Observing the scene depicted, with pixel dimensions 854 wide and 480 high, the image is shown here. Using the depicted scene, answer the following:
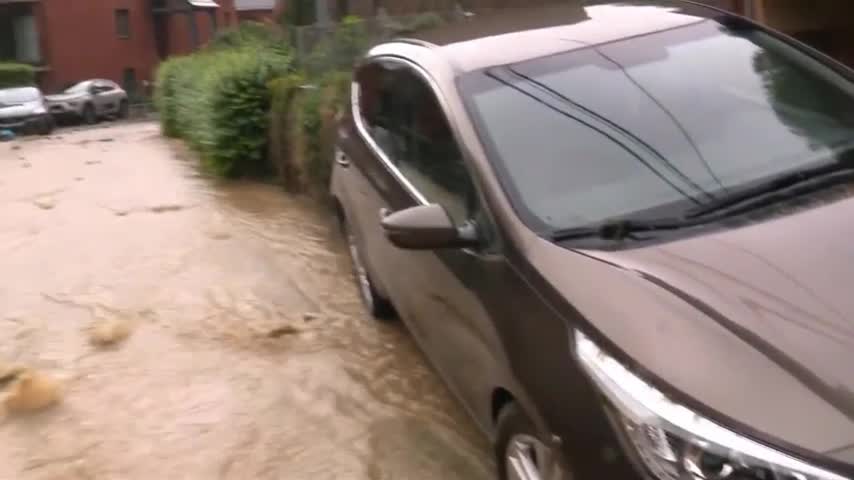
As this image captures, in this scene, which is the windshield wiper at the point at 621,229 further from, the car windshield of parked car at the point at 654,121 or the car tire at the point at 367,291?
the car tire at the point at 367,291

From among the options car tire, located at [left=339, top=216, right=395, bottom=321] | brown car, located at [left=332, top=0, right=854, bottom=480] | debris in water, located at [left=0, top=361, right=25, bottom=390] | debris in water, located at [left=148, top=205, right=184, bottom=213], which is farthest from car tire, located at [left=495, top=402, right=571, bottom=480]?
debris in water, located at [left=148, top=205, right=184, bottom=213]

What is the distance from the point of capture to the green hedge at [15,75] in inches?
1585

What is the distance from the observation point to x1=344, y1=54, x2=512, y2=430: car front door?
13.5 feet

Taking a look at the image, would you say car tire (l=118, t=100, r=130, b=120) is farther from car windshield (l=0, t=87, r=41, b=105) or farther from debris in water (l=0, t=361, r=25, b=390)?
debris in water (l=0, t=361, r=25, b=390)

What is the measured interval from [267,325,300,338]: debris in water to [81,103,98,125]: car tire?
32520 mm

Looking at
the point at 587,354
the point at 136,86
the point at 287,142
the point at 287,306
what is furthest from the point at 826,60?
the point at 136,86

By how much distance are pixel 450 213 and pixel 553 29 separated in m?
1.05

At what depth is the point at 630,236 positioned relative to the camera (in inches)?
147

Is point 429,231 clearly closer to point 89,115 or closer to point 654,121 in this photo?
point 654,121

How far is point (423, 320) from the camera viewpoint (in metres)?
5.05

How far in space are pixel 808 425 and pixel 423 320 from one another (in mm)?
2460

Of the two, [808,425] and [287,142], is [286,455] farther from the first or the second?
[287,142]

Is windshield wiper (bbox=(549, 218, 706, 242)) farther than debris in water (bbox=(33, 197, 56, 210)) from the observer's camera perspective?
No

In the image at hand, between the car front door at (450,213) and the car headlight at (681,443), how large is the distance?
77 cm
